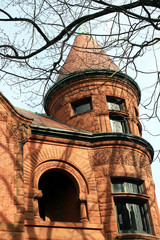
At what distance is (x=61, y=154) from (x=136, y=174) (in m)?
3.31

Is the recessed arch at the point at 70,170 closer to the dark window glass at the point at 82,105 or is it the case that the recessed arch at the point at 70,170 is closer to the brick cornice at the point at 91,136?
the brick cornice at the point at 91,136

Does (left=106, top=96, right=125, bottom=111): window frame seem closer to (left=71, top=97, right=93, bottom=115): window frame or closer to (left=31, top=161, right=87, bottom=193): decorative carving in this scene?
(left=71, top=97, right=93, bottom=115): window frame

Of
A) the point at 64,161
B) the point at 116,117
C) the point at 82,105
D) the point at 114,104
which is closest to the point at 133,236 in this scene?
the point at 64,161

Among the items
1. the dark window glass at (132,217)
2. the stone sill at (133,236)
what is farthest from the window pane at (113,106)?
the stone sill at (133,236)

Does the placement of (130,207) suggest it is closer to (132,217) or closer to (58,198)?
(132,217)

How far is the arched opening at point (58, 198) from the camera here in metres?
13.0

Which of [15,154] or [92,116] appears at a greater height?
[92,116]

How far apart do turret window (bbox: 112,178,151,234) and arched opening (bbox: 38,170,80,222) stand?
5.61ft

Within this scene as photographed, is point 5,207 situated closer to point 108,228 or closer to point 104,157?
point 108,228

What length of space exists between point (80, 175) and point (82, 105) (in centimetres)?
460

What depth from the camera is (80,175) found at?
12.5 m

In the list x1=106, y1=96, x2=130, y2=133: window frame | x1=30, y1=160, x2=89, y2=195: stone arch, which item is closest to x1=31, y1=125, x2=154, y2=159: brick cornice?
x1=30, y1=160, x2=89, y2=195: stone arch

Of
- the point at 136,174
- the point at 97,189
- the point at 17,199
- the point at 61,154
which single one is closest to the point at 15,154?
the point at 17,199

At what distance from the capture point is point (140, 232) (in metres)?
11.9
